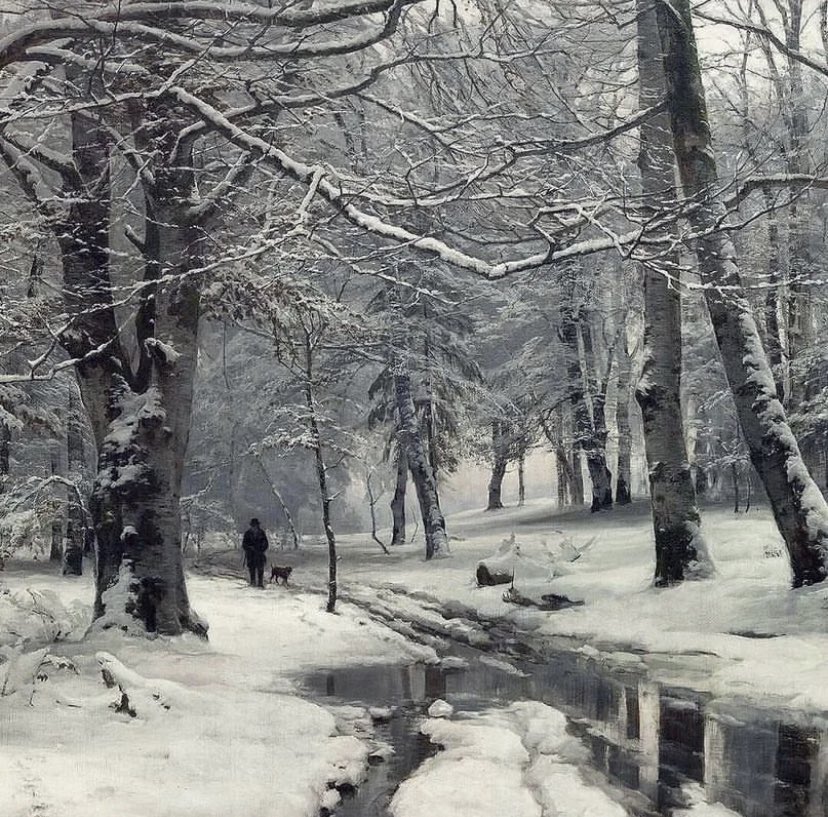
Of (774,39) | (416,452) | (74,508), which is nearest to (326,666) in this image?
(774,39)

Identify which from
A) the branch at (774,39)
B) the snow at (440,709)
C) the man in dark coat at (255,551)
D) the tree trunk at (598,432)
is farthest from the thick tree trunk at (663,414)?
the tree trunk at (598,432)

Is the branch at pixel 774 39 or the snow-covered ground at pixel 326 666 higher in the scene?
the branch at pixel 774 39

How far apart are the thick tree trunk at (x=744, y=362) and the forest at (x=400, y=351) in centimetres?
4

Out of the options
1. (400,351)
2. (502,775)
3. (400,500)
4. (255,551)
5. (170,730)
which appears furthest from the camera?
(400,500)

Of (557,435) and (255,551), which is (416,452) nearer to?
(255,551)

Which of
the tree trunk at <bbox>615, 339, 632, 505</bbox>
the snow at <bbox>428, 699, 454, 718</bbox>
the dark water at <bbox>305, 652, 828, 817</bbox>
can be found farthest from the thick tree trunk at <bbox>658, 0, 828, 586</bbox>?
the tree trunk at <bbox>615, 339, 632, 505</bbox>

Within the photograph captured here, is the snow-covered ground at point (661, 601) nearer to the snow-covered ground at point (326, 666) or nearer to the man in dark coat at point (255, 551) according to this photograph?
the snow-covered ground at point (326, 666)

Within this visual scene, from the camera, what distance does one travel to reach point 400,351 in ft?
74.2

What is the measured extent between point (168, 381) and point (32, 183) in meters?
2.74

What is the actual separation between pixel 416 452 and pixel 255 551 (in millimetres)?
5963

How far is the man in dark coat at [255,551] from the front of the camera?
19500 millimetres

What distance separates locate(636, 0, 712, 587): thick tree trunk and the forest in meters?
0.04

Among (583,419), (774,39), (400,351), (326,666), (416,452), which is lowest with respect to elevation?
(326,666)

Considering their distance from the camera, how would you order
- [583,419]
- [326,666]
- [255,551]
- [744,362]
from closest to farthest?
[326,666] → [744,362] → [255,551] → [583,419]
